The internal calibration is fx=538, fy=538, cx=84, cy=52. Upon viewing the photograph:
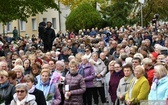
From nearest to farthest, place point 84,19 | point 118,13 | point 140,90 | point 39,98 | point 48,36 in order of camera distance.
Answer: point 39,98 → point 140,90 → point 48,36 → point 84,19 → point 118,13

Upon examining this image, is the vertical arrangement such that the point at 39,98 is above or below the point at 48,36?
below

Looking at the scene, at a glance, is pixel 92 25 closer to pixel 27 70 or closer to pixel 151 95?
pixel 27 70

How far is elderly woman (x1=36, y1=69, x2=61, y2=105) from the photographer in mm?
11586

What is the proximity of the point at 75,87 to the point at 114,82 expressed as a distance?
1.20 meters

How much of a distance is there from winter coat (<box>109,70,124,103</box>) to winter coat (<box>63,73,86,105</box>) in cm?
103

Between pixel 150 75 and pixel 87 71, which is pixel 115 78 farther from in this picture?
pixel 150 75

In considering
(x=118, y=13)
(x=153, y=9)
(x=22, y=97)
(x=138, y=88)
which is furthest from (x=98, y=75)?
(x=153, y=9)

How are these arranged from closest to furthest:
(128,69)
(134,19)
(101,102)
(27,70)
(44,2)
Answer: (128,69)
(27,70)
(101,102)
(44,2)
(134,19)

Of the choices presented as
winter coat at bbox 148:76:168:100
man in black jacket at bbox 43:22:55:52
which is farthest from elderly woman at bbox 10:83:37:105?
man in black jacket at bbox 43:22:55:52

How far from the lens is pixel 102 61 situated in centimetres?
1656

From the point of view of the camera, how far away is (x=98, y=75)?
1593 cm

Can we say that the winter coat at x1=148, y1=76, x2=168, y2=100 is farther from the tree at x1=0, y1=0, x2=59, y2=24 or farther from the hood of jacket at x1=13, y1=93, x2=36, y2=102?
the tree at x1=0, y1=0, x2=59, y2=24

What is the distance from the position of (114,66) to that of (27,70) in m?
2.51

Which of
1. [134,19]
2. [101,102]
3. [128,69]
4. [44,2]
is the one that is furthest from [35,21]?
[128,69]
